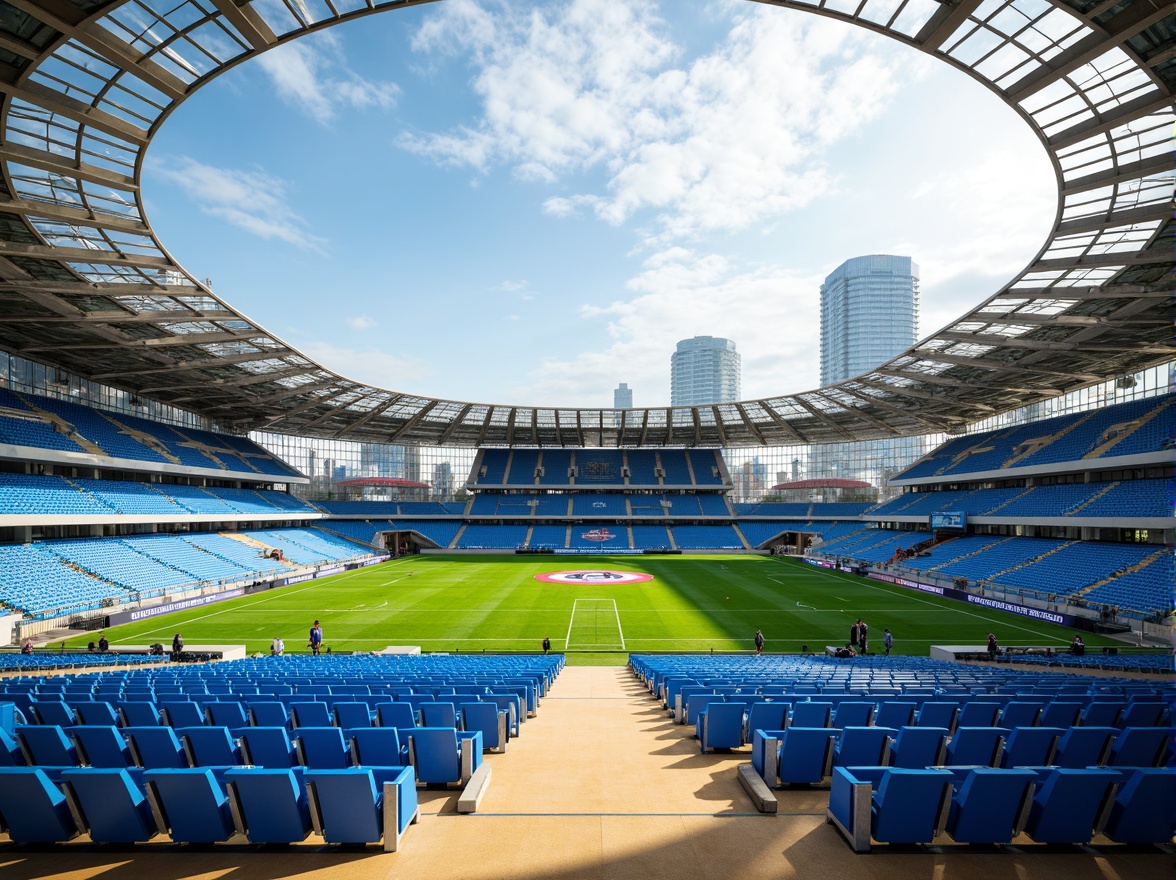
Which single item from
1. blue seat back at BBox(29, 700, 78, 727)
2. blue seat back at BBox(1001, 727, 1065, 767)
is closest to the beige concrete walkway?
blue seat back at BBox(1001, 727, 1065, 767)

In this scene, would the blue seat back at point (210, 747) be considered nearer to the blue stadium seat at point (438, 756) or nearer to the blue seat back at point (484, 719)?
the blue stadium seat at point (438, 756)

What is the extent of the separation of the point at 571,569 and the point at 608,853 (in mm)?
50476

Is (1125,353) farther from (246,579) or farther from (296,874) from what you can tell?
(246,579)

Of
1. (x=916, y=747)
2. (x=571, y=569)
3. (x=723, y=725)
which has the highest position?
(x=916, y=747)

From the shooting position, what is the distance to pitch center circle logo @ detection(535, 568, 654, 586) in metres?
47.5

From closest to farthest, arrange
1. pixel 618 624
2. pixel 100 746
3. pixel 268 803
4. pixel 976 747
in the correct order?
1. pixel 268 803
2. pixel 100 746
3. pixel 976 747
4. pixel 618 624

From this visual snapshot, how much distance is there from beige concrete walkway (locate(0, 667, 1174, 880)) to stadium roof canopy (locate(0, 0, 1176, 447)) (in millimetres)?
18579

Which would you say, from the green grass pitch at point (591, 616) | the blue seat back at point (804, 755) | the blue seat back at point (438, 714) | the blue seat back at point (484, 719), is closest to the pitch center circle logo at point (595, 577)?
the green grass pitch at point (591, 616)

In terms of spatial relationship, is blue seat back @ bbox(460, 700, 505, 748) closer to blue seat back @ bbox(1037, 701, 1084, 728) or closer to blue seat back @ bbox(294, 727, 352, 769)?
blue seat back @ bbox(294, 727, 352, 769)

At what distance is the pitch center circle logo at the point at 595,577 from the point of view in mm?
47531

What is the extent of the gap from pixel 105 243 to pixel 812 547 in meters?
66.8

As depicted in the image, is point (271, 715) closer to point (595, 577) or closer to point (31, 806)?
point (31, 806)

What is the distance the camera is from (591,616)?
34625 millimetres

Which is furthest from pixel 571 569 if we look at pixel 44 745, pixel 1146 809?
pixel 1146 809
